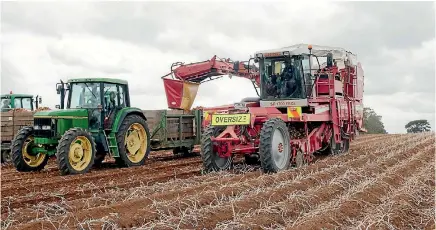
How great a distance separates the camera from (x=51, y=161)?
12664 millimetres

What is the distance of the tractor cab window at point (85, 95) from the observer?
10.6 meters

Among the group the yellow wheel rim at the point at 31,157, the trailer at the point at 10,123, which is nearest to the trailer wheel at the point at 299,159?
the yellow wheel rim at the point at 31,157

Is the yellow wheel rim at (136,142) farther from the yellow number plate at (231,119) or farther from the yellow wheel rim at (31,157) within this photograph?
the yellow number plate at (231,119)

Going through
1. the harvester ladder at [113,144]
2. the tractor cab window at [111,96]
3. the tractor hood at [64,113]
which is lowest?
the harvester ladder at [113,144]

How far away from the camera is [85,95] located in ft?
35.0

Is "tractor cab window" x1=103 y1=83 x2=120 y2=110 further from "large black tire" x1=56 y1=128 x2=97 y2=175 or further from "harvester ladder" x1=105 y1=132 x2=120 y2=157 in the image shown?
"large black tire" x1=56 y1=128 x2=97 y2=175

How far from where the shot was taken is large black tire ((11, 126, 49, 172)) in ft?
33.0

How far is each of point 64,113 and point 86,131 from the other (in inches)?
31.0

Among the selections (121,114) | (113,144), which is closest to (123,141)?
(113,144)

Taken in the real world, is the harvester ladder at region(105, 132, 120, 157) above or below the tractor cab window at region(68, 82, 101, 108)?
below

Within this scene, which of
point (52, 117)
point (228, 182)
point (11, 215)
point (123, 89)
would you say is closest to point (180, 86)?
point (123, 89)

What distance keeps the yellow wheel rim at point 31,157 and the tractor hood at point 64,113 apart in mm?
608

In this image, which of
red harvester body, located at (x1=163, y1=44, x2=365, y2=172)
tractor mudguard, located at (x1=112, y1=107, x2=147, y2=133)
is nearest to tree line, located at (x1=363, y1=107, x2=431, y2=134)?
red harvester body, located at (x1=163, y1=44, x2=365, y2=172)

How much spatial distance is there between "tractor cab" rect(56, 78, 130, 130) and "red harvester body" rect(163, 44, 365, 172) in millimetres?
2092
